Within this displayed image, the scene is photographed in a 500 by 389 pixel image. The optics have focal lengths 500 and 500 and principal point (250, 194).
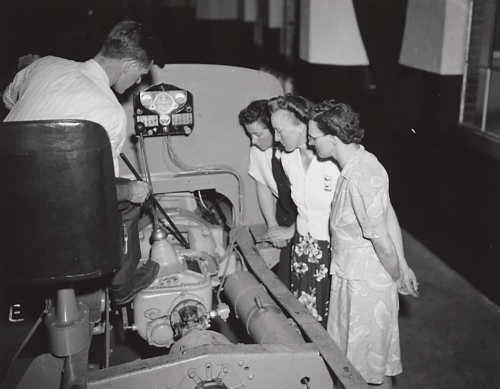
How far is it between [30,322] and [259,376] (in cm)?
269

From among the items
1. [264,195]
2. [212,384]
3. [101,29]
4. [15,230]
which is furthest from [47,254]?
[101,29]

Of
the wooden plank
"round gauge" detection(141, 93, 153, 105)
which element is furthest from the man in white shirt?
the wooden plank

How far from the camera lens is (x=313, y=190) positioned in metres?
2.71

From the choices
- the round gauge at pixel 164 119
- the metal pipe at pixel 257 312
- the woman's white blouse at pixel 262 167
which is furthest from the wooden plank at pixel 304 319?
the round gauge at pixel 164 119

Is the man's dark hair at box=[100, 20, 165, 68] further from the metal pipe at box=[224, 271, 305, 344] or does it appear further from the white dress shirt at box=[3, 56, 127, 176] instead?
the metal pipe at box=[224, 271, 305, 344]

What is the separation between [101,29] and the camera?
9602mm

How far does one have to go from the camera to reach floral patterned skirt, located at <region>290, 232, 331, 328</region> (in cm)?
280

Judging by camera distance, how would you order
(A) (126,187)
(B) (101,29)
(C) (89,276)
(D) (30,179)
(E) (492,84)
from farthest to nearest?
(B) (101,29) < (E) (492,84) < (A) (126,187) < (C) (89,276) < (D) (30,179)

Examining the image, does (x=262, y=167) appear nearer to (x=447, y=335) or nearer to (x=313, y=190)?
(x=313, y=190)

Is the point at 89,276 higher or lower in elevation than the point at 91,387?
higher

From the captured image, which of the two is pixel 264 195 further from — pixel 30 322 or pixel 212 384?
pixel 30 322

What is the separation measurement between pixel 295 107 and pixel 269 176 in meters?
0.56

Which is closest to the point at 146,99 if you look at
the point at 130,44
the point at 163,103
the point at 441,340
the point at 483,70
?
the point at 163,103

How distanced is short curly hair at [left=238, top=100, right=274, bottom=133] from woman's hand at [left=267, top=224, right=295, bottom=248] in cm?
61
